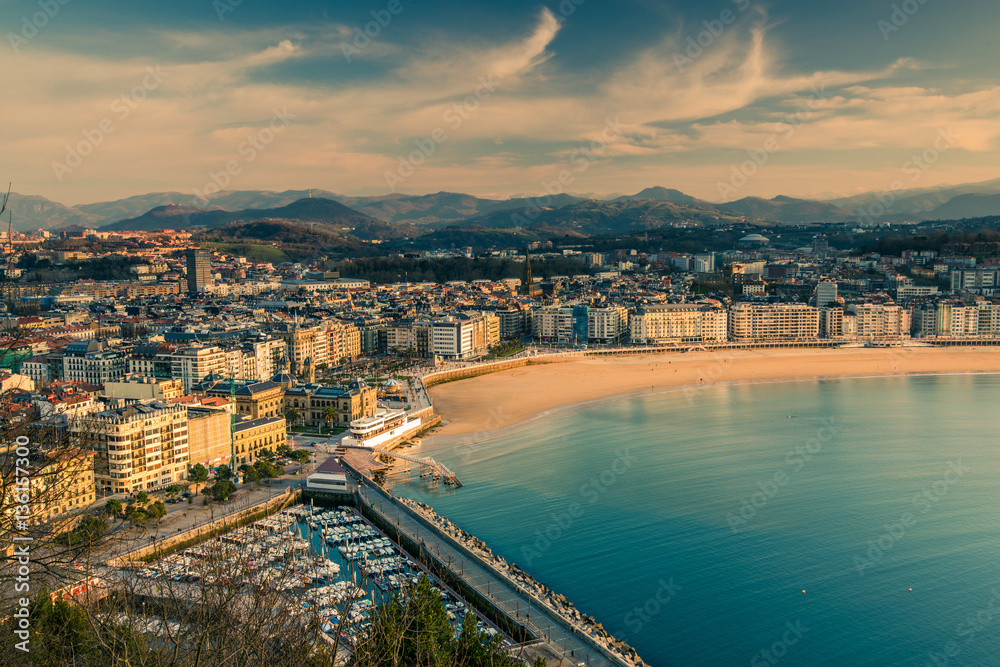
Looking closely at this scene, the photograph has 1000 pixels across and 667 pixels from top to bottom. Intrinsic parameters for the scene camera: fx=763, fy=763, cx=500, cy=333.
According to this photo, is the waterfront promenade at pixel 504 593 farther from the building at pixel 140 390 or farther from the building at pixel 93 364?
the building at pixel 93 364

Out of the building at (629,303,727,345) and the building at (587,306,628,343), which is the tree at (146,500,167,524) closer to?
the building at (587,306,628,343)

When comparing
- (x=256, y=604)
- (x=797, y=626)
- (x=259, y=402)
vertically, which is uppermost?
(x=256, y=604)

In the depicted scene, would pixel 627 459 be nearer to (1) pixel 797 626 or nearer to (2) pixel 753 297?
(1) pixel 797 626

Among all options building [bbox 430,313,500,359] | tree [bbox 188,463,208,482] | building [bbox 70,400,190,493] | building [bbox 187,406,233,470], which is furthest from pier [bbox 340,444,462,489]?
building [bbox 430,313,500,359]

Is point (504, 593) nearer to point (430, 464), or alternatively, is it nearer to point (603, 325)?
point (430, 464)

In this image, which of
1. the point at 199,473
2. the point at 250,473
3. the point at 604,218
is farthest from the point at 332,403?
the point at 604,218

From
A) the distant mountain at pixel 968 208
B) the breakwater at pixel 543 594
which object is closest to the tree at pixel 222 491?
the breakwater at pixel 543 594

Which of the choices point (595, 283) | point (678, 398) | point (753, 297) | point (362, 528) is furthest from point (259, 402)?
point (595, 283)

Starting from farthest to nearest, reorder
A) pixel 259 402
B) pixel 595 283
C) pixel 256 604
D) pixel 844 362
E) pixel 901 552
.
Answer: pixel 595 283, pixel 844 362, pixel 259 402, pixel 901 552, pixel 256 604
